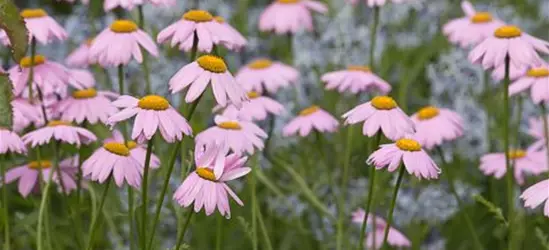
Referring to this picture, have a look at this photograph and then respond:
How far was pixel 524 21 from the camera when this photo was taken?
3.40 m

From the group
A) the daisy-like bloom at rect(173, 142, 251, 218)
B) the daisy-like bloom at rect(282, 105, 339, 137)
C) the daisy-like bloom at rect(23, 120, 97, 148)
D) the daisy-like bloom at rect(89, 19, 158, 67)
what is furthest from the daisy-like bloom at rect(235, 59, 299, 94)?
the daisy-like bloom at rect(173, 142, 251, 218)

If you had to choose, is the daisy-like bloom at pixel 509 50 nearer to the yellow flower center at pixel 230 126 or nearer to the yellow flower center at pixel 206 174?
the yellow flower center at pixel 230 126

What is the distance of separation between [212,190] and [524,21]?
7.45ft

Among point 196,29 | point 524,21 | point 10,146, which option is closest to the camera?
point 10,146

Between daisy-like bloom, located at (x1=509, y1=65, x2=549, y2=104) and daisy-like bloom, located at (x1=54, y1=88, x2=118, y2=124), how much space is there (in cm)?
69

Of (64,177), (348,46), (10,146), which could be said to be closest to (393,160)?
(10,146)

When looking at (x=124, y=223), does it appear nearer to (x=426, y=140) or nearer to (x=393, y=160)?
(x=426, y=140)

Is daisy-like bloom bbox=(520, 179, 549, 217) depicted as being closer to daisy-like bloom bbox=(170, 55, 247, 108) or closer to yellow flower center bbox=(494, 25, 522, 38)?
yellow flower center bbox=(494, 25, 522, 38)

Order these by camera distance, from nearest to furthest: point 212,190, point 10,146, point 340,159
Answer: point 212,190 < point 10,146 < point 340,159

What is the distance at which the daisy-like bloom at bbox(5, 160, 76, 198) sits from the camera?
1786 mm

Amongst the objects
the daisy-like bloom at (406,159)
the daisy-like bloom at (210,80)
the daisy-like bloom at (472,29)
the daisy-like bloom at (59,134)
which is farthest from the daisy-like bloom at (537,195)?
the daisy-like bloom at (472,29)

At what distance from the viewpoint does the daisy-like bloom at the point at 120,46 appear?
5.64ft

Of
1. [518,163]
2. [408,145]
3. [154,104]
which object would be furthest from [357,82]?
[154,104]

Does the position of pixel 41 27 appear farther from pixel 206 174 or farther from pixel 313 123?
pixel 206 174
